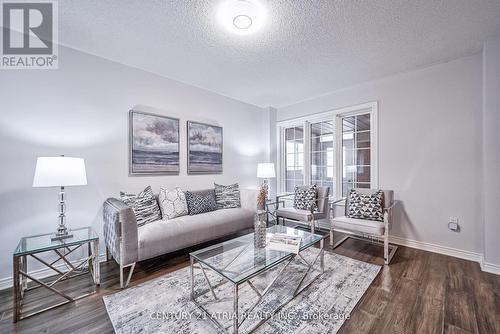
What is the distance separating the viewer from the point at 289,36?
7.30ft

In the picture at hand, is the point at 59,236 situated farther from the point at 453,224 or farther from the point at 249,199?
the point at 453,224

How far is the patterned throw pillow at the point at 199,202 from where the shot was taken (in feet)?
10.1

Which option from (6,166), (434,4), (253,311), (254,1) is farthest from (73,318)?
(434,4)

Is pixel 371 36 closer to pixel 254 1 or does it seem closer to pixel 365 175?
pixel 254 1

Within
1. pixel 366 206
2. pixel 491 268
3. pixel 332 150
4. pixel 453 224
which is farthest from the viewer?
pixel 332 150

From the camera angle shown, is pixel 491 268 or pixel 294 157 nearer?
pixel 491 268

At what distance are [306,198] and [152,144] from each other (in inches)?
101

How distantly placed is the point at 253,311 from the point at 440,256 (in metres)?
2.62

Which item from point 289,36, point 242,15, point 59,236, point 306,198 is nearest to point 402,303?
point 306,198

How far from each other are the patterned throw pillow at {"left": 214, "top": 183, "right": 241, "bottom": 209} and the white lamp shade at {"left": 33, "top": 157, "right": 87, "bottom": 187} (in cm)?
190

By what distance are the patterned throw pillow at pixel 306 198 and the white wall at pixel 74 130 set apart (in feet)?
6.06

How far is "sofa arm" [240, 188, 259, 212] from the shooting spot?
3.42 m

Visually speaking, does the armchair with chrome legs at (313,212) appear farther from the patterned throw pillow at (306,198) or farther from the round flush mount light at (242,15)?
the round flush mount light at (242,15)

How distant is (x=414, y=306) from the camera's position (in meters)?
1.73
